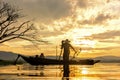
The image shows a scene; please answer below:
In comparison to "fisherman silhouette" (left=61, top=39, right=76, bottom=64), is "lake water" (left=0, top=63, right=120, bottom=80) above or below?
below

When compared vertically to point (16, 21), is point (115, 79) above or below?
below

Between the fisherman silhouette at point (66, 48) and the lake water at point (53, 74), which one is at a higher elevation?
the fisherman silhouette at point (66, 48)

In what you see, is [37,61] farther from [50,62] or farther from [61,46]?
[61,46]

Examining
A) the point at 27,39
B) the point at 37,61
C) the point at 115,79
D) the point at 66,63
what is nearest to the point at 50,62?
the point at 37,61

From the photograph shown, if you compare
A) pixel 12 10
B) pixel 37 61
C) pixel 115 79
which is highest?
pixel 12 10

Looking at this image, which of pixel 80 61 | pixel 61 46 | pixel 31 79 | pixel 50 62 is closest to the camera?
pixel 31 79

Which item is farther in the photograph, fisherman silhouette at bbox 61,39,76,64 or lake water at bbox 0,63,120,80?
fisherman silhouette at bbox 61,39,76,64

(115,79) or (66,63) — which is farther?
(66,63)

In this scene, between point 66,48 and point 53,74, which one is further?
point 66,48

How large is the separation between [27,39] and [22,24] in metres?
2.05

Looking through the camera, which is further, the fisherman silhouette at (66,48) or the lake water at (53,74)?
the fisherman silhouette at (66,48)

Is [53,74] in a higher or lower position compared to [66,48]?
lower

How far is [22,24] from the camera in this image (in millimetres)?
43875

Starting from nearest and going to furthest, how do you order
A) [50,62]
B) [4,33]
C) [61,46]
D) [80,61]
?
1. [4,33]
2. [61,46]
3. [50,62]
4. [80,61]
